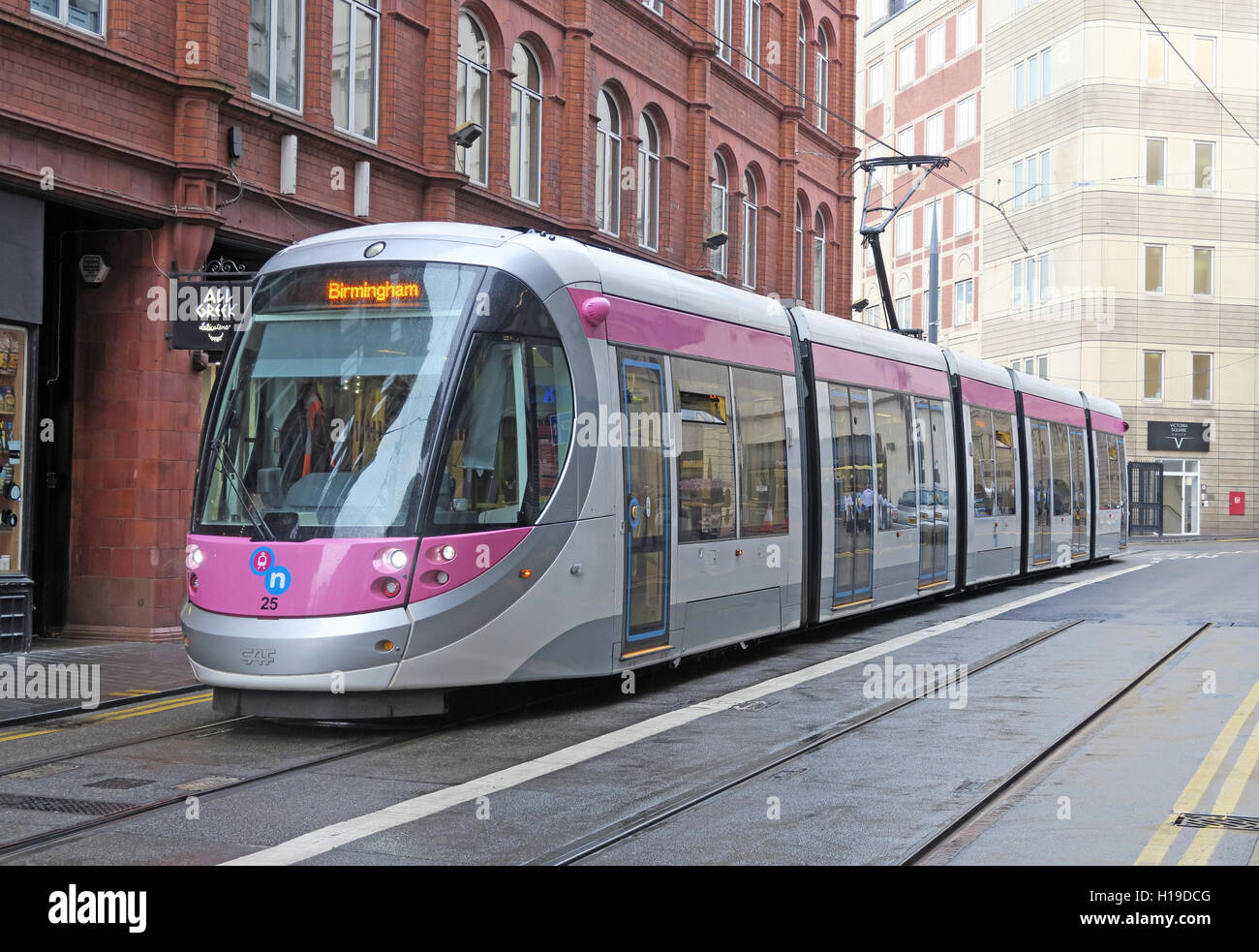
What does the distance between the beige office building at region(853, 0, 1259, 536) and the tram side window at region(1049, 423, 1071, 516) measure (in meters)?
28.1

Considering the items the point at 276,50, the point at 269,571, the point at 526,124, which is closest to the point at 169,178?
the point at 276,50

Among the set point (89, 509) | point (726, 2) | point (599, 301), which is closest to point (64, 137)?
point (89, 509)

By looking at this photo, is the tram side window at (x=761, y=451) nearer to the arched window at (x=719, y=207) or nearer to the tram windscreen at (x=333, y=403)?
the tram windscreen at (x=333, y=403)

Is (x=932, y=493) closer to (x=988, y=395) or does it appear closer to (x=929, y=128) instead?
(x=988, y=395)

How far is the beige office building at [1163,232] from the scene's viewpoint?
53250 mm

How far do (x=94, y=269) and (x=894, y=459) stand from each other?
29.0 ft

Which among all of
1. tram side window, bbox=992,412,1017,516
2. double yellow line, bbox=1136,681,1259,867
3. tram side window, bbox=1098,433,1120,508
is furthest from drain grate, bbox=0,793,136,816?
tram side window, bbox=1098,433,1120,508

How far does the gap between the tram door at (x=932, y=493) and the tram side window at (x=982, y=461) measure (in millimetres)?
1476

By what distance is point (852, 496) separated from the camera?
1591 centimetres

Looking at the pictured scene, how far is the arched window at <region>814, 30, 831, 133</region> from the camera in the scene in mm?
34316

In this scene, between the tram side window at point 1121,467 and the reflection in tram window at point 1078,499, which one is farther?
the tram side window at point 1121,467

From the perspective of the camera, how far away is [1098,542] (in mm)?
29250

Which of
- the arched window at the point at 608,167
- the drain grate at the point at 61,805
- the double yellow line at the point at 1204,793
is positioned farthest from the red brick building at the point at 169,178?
the double yellow line at the point at 1204,793
